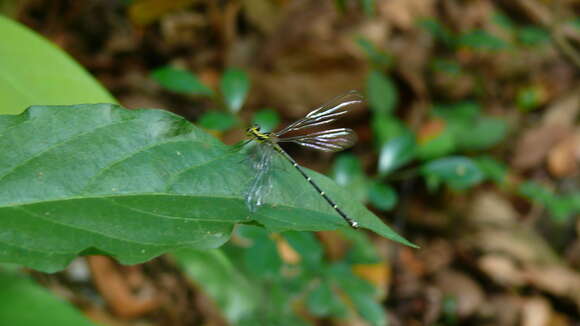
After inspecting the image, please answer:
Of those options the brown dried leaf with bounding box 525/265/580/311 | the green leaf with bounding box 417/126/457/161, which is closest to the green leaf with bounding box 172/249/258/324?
the green leaf with bounding box 417/126/457/161

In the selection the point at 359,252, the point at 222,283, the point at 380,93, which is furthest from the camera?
the point at 380,93

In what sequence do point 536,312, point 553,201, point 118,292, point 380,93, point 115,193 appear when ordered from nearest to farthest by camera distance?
point 115,193 < point 118,292 < point 553,201 < point 380,93 < point 536,312

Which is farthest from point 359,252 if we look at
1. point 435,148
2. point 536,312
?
point 536,312

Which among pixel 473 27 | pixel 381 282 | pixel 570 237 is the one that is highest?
pixel 473 27

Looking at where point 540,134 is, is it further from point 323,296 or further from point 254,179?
point 254,179

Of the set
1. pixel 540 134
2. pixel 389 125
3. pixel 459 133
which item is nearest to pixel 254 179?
pixel 389 125

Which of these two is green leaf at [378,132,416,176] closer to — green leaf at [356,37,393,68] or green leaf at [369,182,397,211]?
green leaf at [369,182,397,211]

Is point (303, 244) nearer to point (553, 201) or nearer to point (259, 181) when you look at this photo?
point (259, 181)

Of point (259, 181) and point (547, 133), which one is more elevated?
point (547, 133)
